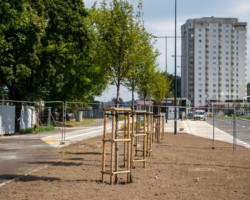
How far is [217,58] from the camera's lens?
408 feet

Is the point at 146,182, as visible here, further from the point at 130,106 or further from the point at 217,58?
the point at 217,58

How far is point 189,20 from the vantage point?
127 m

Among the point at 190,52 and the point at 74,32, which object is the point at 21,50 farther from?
the point at 190,52

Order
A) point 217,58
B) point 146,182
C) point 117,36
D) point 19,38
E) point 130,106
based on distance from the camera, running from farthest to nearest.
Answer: point 217,58 < point 19,38 < point 130,106 < point 117,36 < point 146,182

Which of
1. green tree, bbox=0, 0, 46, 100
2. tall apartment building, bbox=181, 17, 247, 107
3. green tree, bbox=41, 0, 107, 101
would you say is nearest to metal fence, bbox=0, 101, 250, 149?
green tree, bbox=0, 0, 46, 100

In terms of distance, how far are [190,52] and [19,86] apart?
4362 inches

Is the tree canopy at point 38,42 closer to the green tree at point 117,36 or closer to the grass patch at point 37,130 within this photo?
the grass patch at point 37,130

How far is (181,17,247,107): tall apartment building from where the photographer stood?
122938mm

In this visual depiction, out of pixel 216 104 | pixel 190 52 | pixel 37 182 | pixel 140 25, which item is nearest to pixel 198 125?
pixel 140 25

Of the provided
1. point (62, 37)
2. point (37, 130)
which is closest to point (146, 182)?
point (37, 130)

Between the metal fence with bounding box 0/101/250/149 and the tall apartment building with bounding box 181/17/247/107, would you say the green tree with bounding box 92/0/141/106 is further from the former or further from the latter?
the tall apartment building with bounding box 181/17/247/107

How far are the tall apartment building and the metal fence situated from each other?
10629cm

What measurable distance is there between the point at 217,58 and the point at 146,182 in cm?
12399

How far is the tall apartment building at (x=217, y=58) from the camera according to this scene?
122938 millimetres
